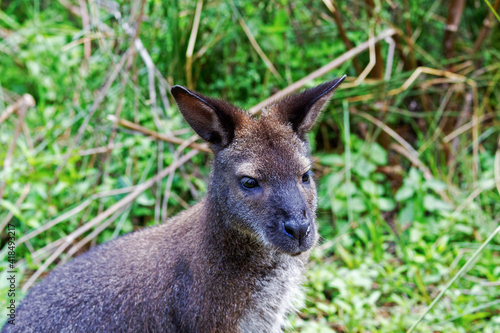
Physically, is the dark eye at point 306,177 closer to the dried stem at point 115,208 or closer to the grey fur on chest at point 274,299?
the grey fur on chest at point 274,299

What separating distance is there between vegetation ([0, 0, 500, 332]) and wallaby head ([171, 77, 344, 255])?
1.29m

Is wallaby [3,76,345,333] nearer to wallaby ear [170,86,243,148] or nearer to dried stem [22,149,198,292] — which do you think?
wallaby ear [170,86,243,148]

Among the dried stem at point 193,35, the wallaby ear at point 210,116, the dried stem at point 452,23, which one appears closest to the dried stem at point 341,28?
the dried stem at point 452,23

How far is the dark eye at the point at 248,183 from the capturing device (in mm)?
2521

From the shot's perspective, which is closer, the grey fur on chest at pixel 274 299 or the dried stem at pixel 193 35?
the grey fur on chest at pixel 274 299

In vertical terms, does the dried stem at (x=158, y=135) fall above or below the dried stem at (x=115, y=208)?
above

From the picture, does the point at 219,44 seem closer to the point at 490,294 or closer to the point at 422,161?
the point at 422,161

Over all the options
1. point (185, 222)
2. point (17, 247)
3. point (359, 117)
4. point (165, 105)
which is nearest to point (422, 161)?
point (359, 117)

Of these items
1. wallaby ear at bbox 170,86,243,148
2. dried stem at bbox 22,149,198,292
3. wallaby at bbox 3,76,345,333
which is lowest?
dried stem at bbox 22,149,198,292

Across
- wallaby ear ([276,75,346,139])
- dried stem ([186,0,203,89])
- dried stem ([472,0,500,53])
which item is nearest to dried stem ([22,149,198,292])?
dried stem ([186,0,203,89])

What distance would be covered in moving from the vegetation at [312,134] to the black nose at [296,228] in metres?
1.30

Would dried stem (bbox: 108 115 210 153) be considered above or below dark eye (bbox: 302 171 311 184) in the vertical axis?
below

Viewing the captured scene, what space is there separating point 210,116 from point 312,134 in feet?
7.94

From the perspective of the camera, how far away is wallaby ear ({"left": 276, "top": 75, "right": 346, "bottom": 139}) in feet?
8.82
